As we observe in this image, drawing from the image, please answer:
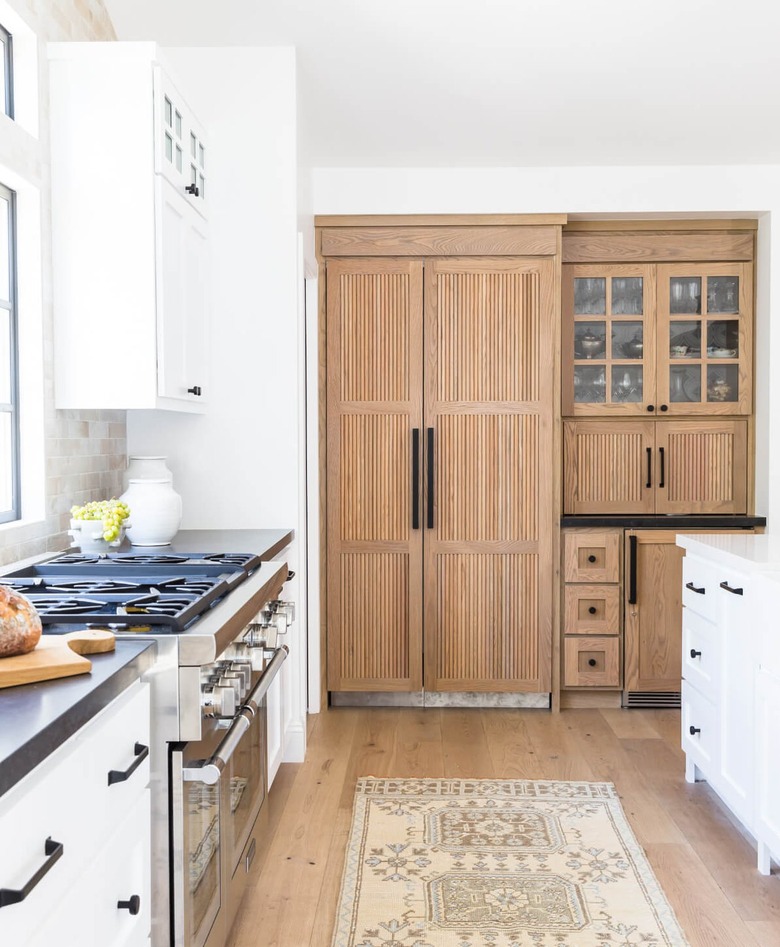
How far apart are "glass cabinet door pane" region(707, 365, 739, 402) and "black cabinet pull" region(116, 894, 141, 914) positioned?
3.83 meters

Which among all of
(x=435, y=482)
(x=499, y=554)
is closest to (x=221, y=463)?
(x=435, y=482)

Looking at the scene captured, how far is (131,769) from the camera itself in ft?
4.66

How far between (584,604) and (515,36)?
251 cm

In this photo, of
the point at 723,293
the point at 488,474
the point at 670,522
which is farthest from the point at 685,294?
the point at 488,474

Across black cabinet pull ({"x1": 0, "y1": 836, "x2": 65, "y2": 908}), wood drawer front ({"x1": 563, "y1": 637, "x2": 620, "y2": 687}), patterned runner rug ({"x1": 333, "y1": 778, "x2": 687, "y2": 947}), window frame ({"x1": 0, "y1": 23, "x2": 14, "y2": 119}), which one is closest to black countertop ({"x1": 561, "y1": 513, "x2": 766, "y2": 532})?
wood drawer front ({"x1": 563, "y1": 637, "x2": 620, "y2": 687})

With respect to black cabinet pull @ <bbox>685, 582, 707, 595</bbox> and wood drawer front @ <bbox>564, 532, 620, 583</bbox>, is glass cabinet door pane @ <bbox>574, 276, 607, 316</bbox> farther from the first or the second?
black cabinet pull @ <bbox>685, 582, 707, 595</bbox>

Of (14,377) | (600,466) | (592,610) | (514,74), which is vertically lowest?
(592,610)

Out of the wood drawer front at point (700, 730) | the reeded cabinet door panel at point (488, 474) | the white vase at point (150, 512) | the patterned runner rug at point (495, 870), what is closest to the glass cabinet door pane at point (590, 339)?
the reeded cabinet door panel at point (488, 474)

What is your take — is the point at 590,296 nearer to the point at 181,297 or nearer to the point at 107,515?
the point at 181,297

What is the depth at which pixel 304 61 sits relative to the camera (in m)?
3.34

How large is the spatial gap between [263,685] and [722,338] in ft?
10.6

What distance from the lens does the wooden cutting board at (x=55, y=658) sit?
4.27 ft

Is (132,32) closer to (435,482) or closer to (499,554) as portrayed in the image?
(435,482)

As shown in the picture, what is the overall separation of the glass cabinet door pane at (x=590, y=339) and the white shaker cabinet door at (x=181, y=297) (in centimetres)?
204
